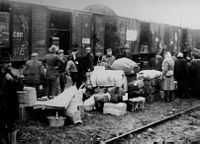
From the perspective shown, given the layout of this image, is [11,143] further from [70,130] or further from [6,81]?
[70,130]

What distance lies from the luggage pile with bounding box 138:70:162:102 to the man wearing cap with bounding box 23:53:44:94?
12.5 ft

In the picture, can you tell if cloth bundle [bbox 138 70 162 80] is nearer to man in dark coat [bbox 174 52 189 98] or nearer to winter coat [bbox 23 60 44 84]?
man in dark coat [bbox 174 52 189 98]

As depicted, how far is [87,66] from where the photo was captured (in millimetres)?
12273

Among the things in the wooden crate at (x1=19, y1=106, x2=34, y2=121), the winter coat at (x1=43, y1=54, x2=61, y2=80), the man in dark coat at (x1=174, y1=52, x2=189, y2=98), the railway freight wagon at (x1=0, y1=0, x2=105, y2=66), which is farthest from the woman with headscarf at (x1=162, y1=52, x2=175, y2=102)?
the wooden crate at (x1=19, y1=106, x2=34, y2=121)

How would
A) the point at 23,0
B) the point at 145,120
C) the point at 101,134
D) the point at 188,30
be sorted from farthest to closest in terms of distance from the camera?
1. the point at 188,30
2. the point at 23,0
3. the point at 145,120
4. the point at 101,134

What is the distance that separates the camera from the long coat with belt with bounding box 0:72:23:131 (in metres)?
5.51

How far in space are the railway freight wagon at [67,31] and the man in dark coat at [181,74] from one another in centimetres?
437

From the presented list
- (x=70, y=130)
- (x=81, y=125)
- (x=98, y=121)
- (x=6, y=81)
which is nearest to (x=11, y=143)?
(x=6, y=81)

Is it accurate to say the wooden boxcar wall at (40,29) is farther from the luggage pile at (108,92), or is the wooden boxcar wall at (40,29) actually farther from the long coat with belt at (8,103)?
the long coat with belt at (8,103)

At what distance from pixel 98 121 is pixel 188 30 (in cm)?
2115

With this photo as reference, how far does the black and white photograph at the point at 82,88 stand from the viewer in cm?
736

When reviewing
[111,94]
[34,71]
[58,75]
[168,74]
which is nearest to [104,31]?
[168,74]

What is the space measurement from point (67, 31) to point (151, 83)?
470 centimetres

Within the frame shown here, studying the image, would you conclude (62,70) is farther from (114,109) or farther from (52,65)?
(114,109)
